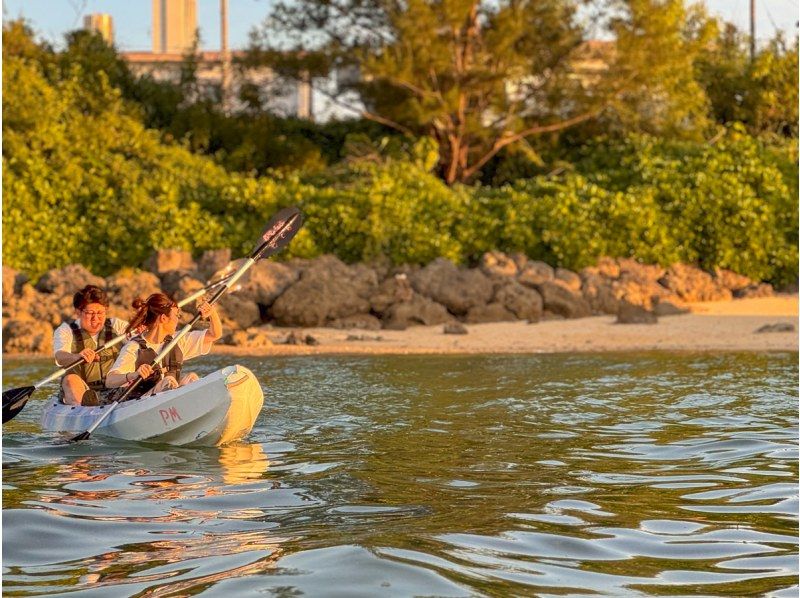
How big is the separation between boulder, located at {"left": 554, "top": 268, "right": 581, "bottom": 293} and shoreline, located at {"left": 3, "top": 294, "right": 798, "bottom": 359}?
0.70 m

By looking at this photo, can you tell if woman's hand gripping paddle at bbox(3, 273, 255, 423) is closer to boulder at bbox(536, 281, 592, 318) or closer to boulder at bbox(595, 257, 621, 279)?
boulder at bbox(536, 281, 592, 318)

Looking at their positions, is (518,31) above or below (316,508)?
above

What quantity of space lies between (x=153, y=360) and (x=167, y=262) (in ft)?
34.1

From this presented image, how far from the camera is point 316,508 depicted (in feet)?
24.8

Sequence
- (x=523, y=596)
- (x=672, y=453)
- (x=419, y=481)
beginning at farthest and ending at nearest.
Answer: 1. (x=672, y=453)
2. (x=419, y=481)
3. (x=523, y=596)

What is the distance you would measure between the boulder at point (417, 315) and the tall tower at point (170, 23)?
18.3m

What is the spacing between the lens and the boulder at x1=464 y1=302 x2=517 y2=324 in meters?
20.1

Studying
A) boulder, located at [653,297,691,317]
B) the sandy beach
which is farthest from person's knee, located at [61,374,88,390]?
boulder, located at [653,297,691,317]

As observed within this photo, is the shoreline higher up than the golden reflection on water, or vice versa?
the shoreline

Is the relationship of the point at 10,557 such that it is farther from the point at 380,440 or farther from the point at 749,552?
the point at 380,440

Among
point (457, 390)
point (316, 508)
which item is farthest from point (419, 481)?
point (457, 390)

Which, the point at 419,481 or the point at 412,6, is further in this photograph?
the point at 412,6

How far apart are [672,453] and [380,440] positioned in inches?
88.5

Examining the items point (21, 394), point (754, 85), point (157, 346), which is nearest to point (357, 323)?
point (157, 346)
